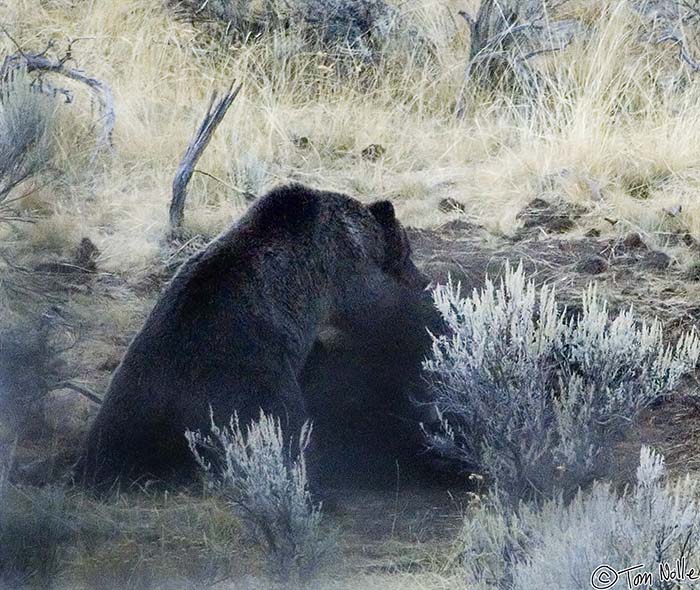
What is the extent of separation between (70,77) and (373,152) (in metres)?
2.06

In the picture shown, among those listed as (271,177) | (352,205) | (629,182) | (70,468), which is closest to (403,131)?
(271,177)

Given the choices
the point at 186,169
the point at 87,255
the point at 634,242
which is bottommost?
the point at 87,255

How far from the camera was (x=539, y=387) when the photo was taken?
15.9 feet

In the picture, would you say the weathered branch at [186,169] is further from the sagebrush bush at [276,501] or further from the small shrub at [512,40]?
the sagebrush bush at [276,501]

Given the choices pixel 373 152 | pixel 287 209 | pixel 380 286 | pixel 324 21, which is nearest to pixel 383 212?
pixel 380 286

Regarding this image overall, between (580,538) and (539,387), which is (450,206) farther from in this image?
(580,538)

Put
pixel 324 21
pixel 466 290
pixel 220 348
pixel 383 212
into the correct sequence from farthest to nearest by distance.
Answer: pixel 324 21, pixel 466 290, pixel 383 212, pixel 220 348

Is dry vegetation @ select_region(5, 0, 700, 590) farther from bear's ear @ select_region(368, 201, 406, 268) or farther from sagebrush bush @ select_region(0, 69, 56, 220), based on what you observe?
bear's ear @ select_region(368, 201, 406, 268)

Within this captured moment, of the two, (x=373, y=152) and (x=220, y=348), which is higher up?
(x=373, y=152)

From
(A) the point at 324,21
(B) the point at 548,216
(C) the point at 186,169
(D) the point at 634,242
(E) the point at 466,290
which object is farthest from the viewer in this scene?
(A) the point at 324,21

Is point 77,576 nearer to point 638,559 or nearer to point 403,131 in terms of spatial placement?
point 638,559

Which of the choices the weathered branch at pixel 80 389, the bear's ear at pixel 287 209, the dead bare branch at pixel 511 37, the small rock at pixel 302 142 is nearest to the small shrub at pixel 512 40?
the dead bare branch at pixel 511 37

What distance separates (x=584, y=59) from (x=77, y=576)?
553 centimetres

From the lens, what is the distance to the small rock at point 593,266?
22.0 feet
